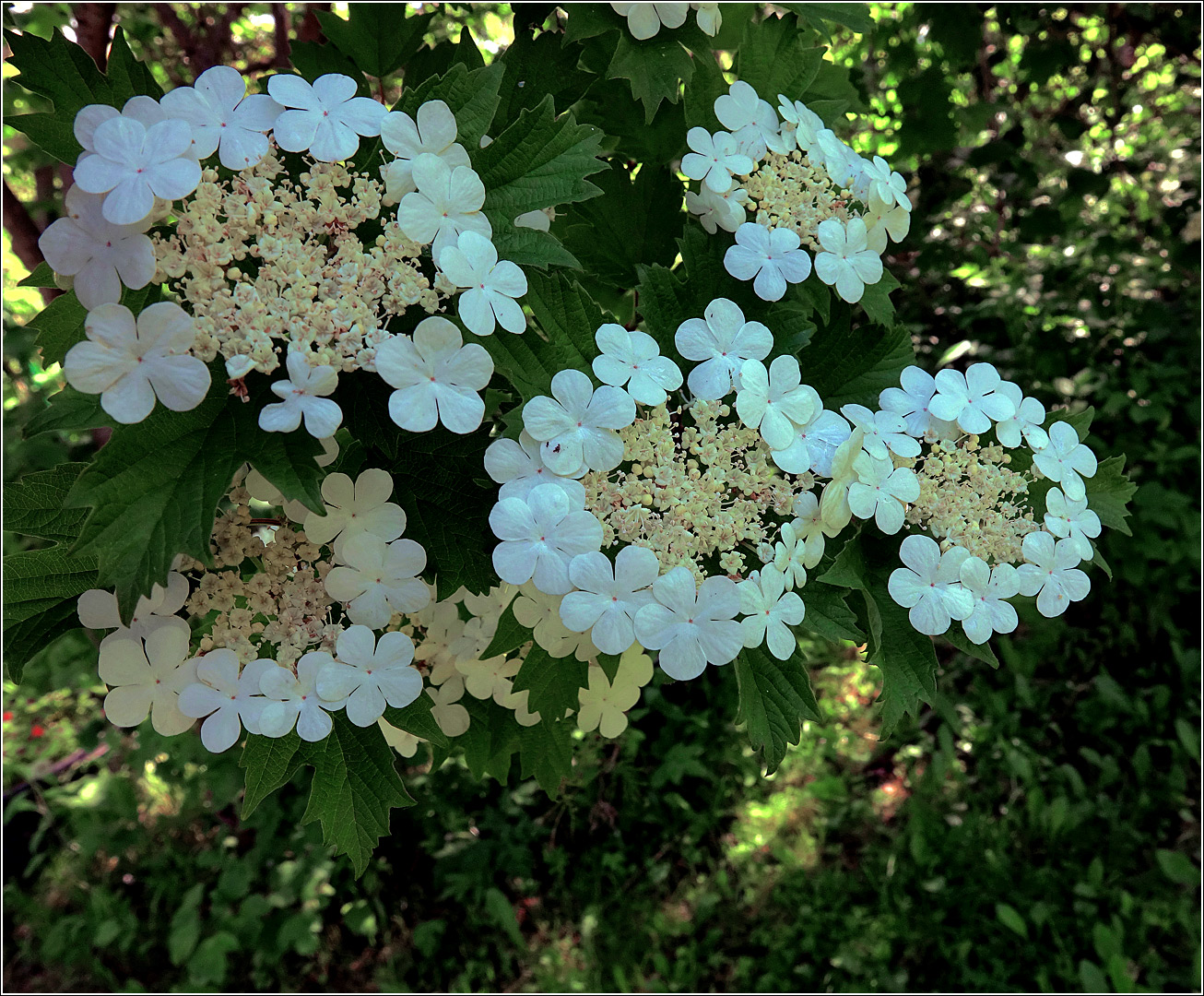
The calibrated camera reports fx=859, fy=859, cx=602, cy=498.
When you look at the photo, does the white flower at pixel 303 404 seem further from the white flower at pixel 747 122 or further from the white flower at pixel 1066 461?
the white flower at pixel 1066 461

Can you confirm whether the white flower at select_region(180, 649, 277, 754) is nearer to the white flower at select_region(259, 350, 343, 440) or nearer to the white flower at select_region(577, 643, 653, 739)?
the white flower at select_region(259, 350, 343, 440)

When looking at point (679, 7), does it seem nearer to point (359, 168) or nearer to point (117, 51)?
point (359, 168)

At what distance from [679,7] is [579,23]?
92 mm

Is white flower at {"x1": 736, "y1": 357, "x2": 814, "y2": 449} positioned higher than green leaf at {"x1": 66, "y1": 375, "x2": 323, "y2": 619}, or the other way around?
white flower at {"x1": 736, "y1": 357, "x2": 814, "y2": 449}

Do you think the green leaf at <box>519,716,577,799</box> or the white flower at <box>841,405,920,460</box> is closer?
the white flower at <box>841,405,920,460</box>

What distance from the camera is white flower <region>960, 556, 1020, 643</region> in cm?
66

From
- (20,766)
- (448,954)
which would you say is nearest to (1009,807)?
(448,954)

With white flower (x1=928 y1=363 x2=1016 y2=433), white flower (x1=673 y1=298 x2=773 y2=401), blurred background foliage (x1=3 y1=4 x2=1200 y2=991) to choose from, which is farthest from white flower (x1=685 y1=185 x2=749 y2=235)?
blurred background foliage (x1=3 y1=4 x2=1200 y2=991)

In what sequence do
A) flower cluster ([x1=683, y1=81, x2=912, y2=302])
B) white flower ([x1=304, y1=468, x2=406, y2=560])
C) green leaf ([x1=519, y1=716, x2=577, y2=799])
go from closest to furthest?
white flower ([x1=304, y1=468, x2=406, y2=560])
flower cluster ([x1=683, y1=81, x2=912, y2=302])
green leaf ([x1=519, y1=716, x2=577, y2=799])

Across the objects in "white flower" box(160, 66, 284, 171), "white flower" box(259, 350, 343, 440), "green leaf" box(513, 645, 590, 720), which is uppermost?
"white flower" box(160, 66, 284, 171)

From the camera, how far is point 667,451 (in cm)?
63

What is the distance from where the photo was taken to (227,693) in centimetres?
62

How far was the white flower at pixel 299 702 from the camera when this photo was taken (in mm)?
612

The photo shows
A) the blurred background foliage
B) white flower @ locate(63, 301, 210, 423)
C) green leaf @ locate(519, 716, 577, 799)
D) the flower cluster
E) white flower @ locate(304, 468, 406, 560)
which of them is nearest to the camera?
white flower @ locate(63, 301, 210, 423)
